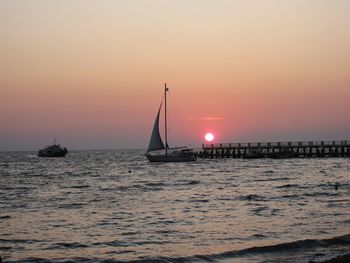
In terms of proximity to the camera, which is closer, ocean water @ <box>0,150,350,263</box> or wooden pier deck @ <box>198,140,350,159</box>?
ocean water @ <box>0,150,350,263</box>

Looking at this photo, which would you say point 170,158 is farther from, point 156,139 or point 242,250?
point 242,250

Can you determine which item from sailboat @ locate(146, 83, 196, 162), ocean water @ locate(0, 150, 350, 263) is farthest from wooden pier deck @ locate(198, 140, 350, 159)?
ocean water @ locate(0, 150, 350, 263)

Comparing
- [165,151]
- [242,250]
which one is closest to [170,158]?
[165,151]

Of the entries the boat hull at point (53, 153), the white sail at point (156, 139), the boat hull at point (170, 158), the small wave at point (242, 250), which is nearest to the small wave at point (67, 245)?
the small wave at point (242, 250)

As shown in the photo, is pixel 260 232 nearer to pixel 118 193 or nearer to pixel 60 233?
pixel 60 233

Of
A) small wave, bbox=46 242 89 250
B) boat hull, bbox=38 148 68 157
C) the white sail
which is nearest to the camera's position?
small wave, bbox=46 242 89 250

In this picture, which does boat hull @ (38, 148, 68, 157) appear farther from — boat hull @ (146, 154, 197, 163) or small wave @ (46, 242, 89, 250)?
small wave @ (46, 242, 89, 250)

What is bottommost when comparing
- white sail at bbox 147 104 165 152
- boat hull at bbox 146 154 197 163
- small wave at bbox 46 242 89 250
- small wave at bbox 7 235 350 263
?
small wave at bbox 7 235 350 263

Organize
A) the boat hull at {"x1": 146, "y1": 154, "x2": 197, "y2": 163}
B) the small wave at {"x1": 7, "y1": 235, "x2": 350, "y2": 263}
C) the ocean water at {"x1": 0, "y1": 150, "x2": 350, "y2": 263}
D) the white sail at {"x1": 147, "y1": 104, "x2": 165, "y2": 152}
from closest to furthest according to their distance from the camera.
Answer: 1. the small wave at {"x1": 7, "y1": 235, "x2": 350, "y2": 263}
2. the ocean water at {"x1": 0, "y1": 150, "x2": 350, "y2": 263}
3. the white sail at {"x1": 147, "y1": 104, "x2": 165, "y2": 152}
4. the boat hull at {"x1": 146, "y1": 154, "x2": 197, "y2": 163}

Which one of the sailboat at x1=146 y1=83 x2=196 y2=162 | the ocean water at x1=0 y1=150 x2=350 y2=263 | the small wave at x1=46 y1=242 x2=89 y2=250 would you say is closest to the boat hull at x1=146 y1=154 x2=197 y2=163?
the sailboat at x1=146 y1=83 x2=196 y2=162

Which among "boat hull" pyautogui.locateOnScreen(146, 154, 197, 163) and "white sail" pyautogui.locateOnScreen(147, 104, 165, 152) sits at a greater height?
"white sail" pyautogui.locateOnScreen(147, 104, 165, 152)

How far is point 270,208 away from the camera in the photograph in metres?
28.8

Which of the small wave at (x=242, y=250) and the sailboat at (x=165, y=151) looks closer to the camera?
the small wave at (x=242, y=250)

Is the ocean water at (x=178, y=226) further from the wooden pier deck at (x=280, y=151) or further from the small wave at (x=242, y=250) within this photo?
the wooden pier deck at (x=280, y=151)
